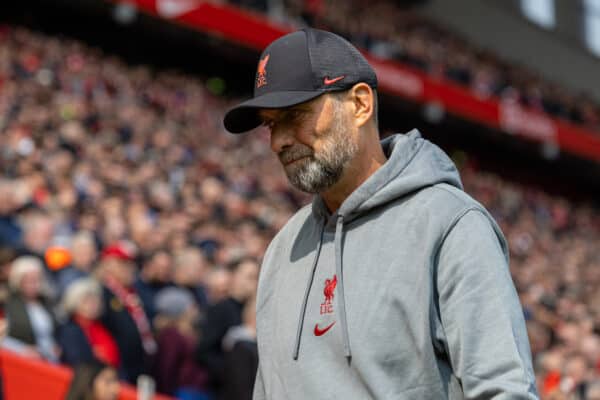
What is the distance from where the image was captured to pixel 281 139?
1596 mm

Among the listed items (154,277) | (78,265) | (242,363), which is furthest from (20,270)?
(154,277)

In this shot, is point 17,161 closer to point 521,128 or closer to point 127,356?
point 127,356

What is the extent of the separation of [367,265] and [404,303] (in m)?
0.11

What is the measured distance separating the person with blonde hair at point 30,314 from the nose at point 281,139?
3168mm

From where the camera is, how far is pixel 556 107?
2225cm

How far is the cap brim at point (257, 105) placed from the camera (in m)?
1.52

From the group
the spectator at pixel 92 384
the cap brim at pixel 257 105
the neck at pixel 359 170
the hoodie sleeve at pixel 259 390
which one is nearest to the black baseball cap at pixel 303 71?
the cap brim at pixel 257 105

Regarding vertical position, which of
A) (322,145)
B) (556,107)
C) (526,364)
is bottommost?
(556,107)

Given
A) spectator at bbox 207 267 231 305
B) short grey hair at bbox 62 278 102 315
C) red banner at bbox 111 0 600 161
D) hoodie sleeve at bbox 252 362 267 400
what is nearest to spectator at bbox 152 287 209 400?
spectator at bbox 207 267 231 305

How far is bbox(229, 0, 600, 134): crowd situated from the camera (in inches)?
664

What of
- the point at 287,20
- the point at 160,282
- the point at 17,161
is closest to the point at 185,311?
the point at 160,282

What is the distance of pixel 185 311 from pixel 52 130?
16.5 feet

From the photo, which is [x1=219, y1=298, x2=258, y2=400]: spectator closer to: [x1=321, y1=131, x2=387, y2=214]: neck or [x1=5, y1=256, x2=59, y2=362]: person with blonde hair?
[x1=5, y1=256, x2=59, y2=362]: person with blonde hair

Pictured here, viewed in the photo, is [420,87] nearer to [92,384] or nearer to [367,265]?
[92,384]
